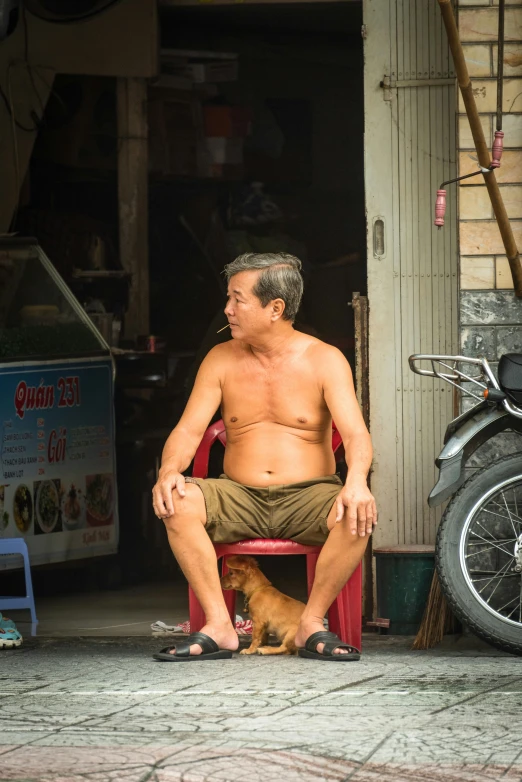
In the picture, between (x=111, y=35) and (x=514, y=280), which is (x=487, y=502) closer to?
(x=514, y=280)

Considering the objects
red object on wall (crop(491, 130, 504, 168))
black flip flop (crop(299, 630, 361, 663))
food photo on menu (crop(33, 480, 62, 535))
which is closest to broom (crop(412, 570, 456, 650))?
black flip flop (crop(299, 630, 361, 663))

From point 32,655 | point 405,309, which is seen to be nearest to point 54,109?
point 405,309

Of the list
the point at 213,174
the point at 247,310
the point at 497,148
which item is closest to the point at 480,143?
the point at 497,148

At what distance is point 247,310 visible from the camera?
17.2ft

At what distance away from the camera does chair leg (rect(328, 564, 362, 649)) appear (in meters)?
5.15

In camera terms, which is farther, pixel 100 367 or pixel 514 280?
pixel 100 367

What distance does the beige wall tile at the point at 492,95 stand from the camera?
5609mm

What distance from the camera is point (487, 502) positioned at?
518 cm

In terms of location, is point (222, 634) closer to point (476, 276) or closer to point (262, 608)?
point (262, 608)

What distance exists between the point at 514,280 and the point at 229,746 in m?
2.65

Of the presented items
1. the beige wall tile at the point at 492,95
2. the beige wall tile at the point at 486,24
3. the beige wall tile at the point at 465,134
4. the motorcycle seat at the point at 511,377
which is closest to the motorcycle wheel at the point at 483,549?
the motorcycle seat at the point at 511,377

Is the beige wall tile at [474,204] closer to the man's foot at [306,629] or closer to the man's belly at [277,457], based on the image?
the man's belly at [277,457]

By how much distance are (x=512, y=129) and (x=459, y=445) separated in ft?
4.48

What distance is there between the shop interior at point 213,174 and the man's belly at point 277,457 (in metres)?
3.47
